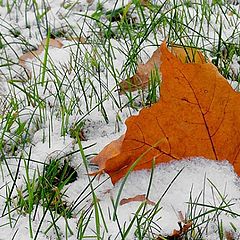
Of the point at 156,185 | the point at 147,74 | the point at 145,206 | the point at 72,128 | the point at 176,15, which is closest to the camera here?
the point at 145,206

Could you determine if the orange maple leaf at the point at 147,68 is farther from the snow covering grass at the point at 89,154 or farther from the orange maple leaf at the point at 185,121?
the orange maple leaf at the point at 185,121

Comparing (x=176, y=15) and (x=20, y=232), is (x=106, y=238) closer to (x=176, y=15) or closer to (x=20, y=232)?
(x=20, y=232)

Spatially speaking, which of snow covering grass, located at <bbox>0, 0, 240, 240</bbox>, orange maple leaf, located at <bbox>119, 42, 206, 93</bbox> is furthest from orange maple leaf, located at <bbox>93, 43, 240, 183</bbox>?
orange maple leaf, located at <bbox>119, 42, 206, 93</bbox>

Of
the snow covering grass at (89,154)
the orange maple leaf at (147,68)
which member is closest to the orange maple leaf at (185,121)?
the snow covering grass at (89,154)

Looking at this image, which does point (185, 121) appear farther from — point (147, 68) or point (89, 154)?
point (147, 68)

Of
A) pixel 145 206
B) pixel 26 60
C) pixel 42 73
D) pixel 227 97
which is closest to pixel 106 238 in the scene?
pixel 145 206

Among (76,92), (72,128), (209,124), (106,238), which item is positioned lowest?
(106,238)

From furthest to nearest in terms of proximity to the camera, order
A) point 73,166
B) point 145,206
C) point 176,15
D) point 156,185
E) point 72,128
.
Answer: point 176,15
point 72,128
point 73,166
point 156,185
point 145,206

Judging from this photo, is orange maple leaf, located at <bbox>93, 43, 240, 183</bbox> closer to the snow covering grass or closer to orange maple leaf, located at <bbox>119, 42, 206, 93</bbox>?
the snow covering grass
